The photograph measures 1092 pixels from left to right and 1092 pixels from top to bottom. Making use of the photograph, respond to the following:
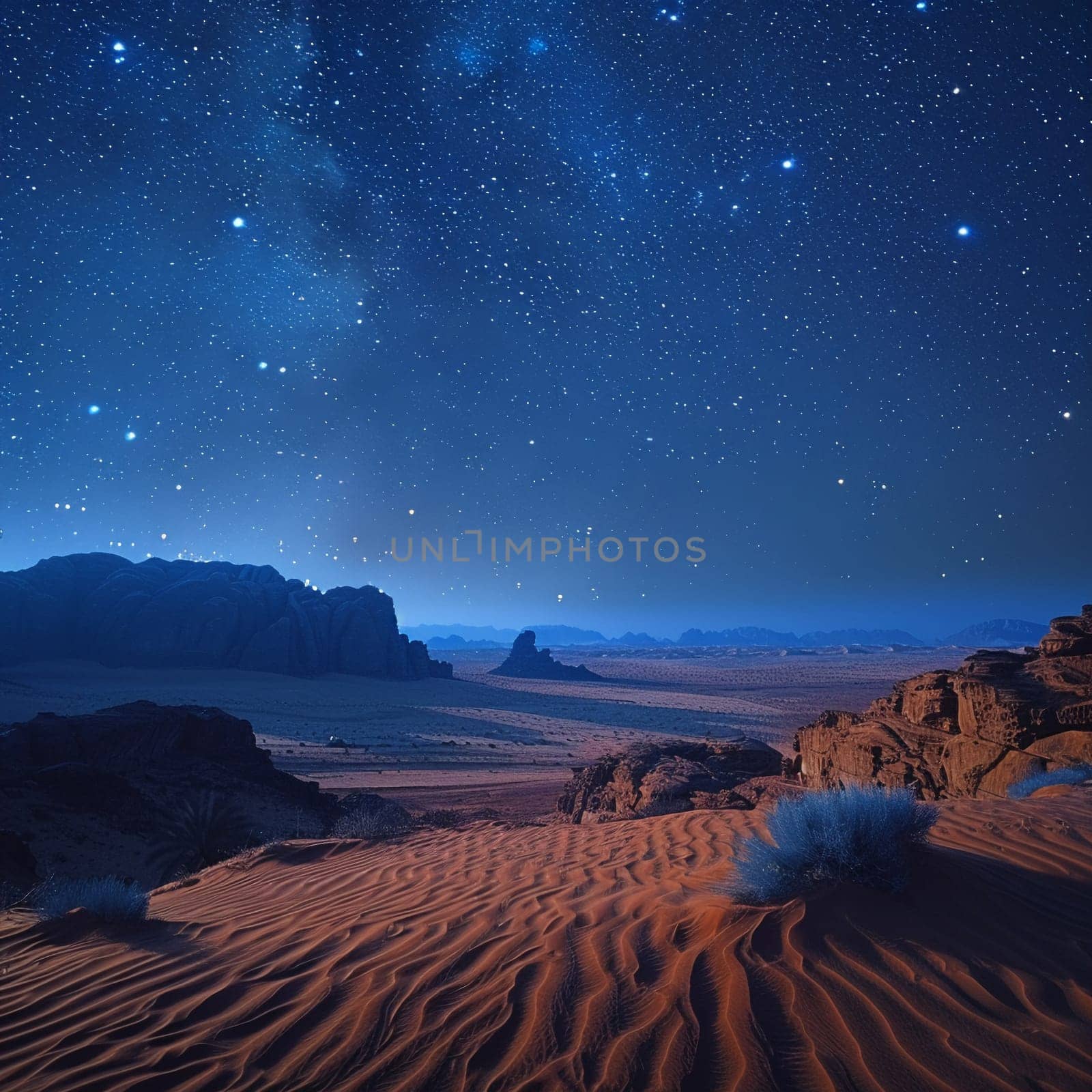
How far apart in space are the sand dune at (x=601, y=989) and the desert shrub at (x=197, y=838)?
598 centimetres

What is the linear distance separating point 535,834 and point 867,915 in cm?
550

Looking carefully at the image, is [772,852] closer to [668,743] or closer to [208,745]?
[668,743]

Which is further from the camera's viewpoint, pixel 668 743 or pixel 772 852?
pixel 668 743

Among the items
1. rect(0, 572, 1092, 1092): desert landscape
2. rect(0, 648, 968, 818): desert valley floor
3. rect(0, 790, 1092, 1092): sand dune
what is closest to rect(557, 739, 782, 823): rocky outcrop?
rect(0, 572, 1092, 1092): desert landscape

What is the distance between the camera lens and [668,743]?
15.0m

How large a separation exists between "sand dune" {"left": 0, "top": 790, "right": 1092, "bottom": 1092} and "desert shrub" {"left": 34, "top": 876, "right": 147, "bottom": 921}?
136 millimetres

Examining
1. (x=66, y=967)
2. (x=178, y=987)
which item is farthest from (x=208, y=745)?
(x=178, y=987)

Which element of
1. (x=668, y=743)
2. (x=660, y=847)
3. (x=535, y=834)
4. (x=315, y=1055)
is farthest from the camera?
(x=668, y=743)

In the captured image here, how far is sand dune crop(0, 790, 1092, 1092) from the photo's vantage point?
8.32 feet

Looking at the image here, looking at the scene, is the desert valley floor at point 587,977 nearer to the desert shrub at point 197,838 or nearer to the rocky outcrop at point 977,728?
the rocky outcrop at point 977,728

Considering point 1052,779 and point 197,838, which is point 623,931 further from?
point 197,838

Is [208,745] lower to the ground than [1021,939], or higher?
lower

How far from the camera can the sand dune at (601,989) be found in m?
2.54

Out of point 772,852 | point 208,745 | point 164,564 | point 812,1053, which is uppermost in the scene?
point 164,564
